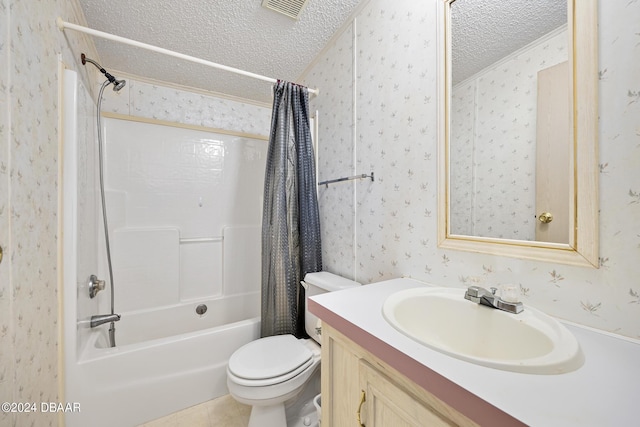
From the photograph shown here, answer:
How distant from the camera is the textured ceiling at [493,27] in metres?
0.68

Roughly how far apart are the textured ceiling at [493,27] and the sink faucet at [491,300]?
29.5 inches

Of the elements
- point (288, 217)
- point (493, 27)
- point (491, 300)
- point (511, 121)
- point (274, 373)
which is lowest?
point (274, 373)

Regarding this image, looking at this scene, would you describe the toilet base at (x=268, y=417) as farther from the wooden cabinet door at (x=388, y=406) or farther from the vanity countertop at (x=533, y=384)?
the vanity countertop at (x=533, y=384)

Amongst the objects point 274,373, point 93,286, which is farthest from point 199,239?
point 274,373

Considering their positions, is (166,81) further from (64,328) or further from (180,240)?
(64,328)

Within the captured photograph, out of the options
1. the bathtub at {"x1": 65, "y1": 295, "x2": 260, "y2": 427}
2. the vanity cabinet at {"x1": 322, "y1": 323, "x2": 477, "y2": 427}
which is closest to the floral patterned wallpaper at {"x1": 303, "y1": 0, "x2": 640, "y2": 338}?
the vanity cabinet at {"x1": 322, "y1": 323, "x2": 477, "y2": 427}

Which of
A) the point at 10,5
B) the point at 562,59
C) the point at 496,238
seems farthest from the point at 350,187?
the point at 10,5

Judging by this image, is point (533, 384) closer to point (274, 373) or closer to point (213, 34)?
point (274, 373)

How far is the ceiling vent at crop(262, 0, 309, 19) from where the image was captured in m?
1.26

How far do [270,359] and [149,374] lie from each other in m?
0.70

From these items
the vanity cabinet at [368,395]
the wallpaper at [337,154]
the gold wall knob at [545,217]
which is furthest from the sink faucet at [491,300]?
the wallpaper at [337,154]

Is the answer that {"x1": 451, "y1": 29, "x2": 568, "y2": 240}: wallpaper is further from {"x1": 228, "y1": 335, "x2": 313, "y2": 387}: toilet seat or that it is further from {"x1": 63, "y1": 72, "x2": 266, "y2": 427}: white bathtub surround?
{"x1": 63, "y1": 72, "x2": 266, "y2": 427}: white bathtub surround

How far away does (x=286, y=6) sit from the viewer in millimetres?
1286

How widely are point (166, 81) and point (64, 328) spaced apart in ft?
6.07
